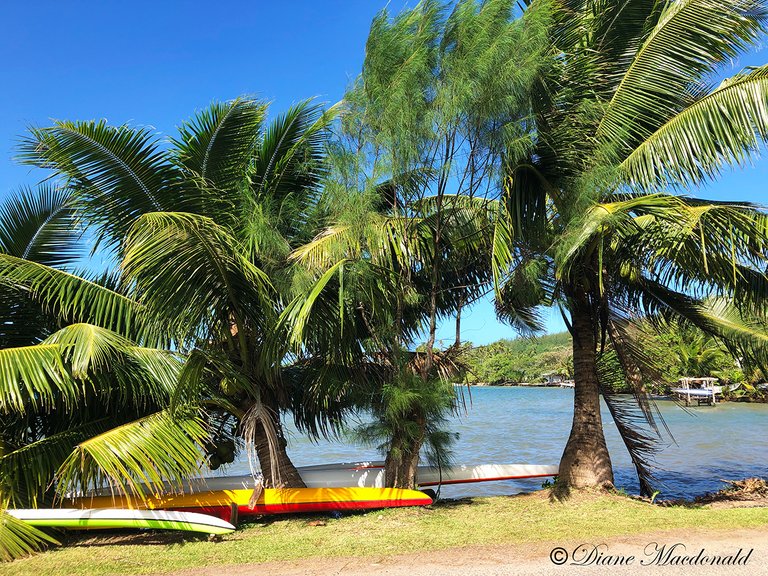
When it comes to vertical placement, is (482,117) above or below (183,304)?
above

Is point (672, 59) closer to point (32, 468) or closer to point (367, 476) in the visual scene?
point (367, 476)

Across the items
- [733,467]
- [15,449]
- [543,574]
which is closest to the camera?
[543,574]

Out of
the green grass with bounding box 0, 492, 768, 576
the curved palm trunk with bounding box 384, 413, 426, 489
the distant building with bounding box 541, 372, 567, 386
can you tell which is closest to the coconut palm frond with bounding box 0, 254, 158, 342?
the green grass with bounding box 0, 492, 768, 576

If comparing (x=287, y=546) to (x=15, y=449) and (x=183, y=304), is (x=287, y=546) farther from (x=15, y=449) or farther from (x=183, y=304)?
(x=15, y=449)

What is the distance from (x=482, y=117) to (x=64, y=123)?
15.9 ft

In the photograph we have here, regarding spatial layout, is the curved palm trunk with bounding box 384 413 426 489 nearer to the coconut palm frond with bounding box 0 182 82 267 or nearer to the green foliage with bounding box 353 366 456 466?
the green foliage with bounding box 353 366 456 466

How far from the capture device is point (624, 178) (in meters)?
7.64

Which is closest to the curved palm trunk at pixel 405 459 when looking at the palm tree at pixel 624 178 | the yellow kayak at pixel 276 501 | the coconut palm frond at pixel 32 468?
the yellow kayak at pixel 276 501

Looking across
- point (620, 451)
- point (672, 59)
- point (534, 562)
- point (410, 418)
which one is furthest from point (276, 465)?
point (620, 451)

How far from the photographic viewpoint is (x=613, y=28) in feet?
27.5

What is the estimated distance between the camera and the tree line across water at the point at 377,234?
6.71 m

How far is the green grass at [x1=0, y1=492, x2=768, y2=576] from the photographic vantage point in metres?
5.64

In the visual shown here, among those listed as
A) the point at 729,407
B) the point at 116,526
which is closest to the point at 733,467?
the point at 116,526

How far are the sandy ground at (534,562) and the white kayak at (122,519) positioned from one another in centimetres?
114
